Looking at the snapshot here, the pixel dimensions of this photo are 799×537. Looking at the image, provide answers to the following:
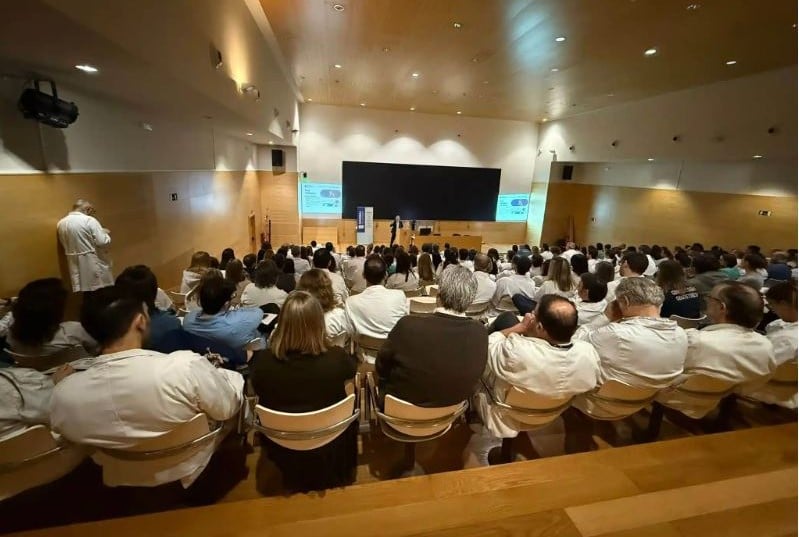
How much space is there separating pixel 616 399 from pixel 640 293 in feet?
1.95

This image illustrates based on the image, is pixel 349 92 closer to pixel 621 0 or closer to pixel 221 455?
pixel 621 0

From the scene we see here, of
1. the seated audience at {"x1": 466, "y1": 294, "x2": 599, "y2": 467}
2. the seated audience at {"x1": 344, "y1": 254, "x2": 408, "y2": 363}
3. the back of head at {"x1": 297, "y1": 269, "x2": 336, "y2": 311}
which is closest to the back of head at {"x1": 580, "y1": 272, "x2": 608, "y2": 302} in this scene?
the seated audience at {"x1": 466, "y1": 294, "x2": 599, "y2": 467}

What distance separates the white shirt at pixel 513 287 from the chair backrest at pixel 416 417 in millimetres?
2163

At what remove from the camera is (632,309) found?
189cm

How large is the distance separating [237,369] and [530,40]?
18.7 feet

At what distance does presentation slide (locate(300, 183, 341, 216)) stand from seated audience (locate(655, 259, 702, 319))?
9816 millimetres

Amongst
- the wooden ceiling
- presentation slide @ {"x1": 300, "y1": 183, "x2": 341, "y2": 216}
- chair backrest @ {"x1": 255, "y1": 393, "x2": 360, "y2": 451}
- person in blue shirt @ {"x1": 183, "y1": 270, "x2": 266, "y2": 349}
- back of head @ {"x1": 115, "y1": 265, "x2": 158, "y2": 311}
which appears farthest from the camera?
presentation slide @ {"x1": 300, "y1": 183, "x2": 341, "y2": 216}

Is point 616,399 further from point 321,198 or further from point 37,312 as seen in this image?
point 321,198

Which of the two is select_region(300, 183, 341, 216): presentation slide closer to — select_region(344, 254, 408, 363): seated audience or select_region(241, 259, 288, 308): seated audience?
select_region(241, 259, 288, 308): seated audience

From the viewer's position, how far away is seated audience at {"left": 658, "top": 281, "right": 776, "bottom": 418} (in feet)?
5.39

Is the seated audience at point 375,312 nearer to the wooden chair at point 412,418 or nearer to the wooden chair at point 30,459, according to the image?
the wooden chair at point 412,418

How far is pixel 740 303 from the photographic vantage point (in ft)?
5.66

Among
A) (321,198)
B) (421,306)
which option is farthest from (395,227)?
(421,306)

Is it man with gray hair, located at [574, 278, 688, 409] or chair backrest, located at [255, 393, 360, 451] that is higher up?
man with gray hair, located at [574, 278, 688, 409]
